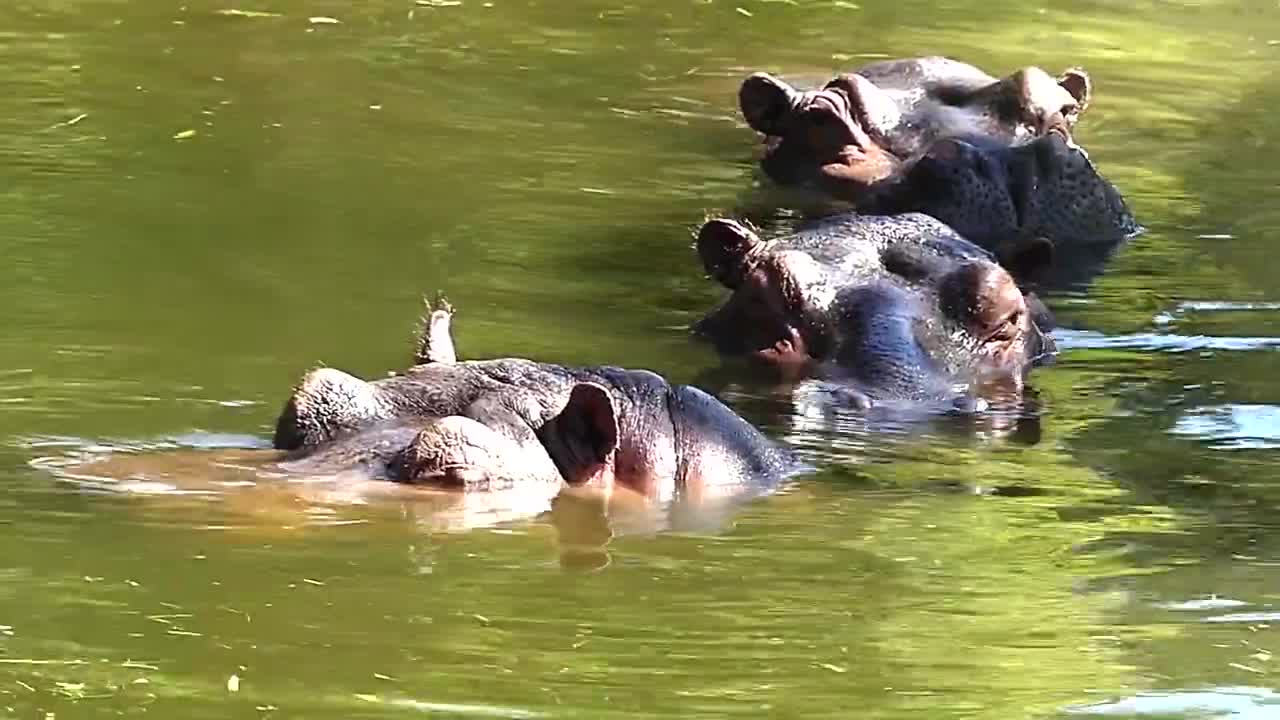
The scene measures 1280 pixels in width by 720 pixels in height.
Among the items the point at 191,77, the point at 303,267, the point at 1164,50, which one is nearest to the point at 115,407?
the point at 303,267

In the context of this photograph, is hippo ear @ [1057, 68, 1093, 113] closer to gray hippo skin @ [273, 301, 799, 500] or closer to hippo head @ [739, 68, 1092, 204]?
hippo head @ [739, 68, 1092, 204]

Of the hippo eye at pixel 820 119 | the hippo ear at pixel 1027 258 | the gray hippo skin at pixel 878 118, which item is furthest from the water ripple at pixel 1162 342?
the hippo eye at pixel 820 119

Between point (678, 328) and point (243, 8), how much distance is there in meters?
6.18

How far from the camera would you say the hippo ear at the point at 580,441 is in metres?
5.49

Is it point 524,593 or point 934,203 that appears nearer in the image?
point 524,593

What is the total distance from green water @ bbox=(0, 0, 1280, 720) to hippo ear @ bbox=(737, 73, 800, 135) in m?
0.23

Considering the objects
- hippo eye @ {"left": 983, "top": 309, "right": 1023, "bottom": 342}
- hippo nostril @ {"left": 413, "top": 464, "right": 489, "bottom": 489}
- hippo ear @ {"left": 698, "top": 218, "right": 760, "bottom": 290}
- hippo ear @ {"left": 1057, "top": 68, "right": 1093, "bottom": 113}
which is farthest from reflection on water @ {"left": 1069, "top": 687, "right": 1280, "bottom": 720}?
hippo ear @ {"left": 1057, "top": 68, "right": 1093, "bottom": 113}

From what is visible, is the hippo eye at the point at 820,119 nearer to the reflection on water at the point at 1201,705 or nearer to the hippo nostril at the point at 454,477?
the hippo nostril at the point at 454,477

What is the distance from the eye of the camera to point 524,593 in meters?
4.91

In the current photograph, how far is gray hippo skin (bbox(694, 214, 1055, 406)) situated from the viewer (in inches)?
281

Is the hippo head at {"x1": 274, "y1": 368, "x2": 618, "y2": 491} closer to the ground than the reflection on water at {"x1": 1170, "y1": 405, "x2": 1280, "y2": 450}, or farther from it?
farther from it

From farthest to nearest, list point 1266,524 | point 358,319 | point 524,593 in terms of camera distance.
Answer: point 358,319
point 1266,524
point 524,593

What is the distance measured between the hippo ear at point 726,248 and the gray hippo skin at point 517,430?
189 centimetres

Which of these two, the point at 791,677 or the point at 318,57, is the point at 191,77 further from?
the point at 791,677
